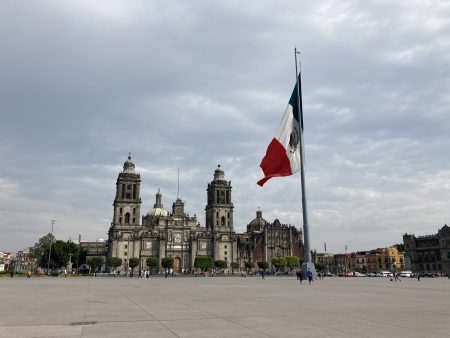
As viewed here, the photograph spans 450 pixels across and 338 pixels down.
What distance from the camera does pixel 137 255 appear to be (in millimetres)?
126875

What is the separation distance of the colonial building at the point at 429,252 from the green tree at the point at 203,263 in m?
68.5

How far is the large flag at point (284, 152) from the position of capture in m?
30.5

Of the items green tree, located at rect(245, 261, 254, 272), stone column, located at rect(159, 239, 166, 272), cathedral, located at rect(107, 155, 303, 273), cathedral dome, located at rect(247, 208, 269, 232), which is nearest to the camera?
cathedral, located at rect(107, 155, 303, 273)

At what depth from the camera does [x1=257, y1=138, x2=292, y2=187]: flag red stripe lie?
30375 mm

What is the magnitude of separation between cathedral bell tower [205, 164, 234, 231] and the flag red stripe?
350 ft

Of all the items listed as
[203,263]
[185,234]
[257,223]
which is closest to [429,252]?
[257,223]

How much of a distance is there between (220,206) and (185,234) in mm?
15070

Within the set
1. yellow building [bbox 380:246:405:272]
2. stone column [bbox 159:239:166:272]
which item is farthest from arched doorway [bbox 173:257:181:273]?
yellow building [bbox 380:246:405:272]

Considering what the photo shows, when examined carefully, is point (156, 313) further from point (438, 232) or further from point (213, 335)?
point (438, 232)

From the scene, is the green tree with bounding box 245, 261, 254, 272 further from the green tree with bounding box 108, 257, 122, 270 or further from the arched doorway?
the green tree with bounding box 108, 257, 122, 270

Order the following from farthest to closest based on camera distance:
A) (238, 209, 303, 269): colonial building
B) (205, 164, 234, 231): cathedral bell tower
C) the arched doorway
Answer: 1. (238, 209, 303, 269): colonial building
2. (205, 164, 234, 231): cathedral bell tower
3. the arched doorway

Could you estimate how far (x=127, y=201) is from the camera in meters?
128

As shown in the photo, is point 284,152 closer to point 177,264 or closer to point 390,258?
point 177,264

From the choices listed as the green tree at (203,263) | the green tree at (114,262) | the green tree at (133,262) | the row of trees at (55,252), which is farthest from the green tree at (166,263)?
the row of trees at (55,252)
